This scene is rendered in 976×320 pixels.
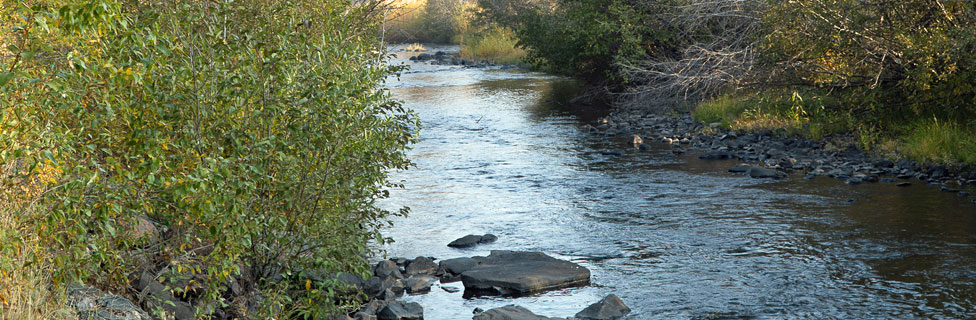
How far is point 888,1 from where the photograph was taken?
525 inches

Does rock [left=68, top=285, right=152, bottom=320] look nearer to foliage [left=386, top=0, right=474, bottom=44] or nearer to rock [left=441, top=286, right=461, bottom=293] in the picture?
rock [left=441, top=286, right=461, bottom=293]

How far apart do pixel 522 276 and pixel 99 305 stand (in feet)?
13.9

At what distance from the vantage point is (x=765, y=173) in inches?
552

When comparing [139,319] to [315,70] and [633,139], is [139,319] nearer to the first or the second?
[315,70]

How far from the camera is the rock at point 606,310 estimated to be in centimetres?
755

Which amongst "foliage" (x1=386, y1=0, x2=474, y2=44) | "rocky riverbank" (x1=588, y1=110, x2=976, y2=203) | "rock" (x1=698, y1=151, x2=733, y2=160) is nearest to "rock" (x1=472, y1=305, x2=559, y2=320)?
"rocky riverbank" (x1=588, y1=110, x2=976, y2=203)

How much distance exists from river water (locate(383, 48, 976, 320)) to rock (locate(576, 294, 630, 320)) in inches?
7.1

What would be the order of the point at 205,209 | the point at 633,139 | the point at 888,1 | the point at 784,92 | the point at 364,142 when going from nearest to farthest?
the point at 205,209, the point at 364,142, the point at 888,1, the point at 784,92, the point at 633,139

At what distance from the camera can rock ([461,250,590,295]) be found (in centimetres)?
864

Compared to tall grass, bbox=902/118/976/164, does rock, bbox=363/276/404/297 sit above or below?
below

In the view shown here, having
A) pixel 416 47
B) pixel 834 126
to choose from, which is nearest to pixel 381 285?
pixel 834 126

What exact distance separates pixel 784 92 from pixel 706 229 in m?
7.04

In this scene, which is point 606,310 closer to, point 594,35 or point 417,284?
point 417,284

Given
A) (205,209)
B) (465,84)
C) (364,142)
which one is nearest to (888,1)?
(364,142)
